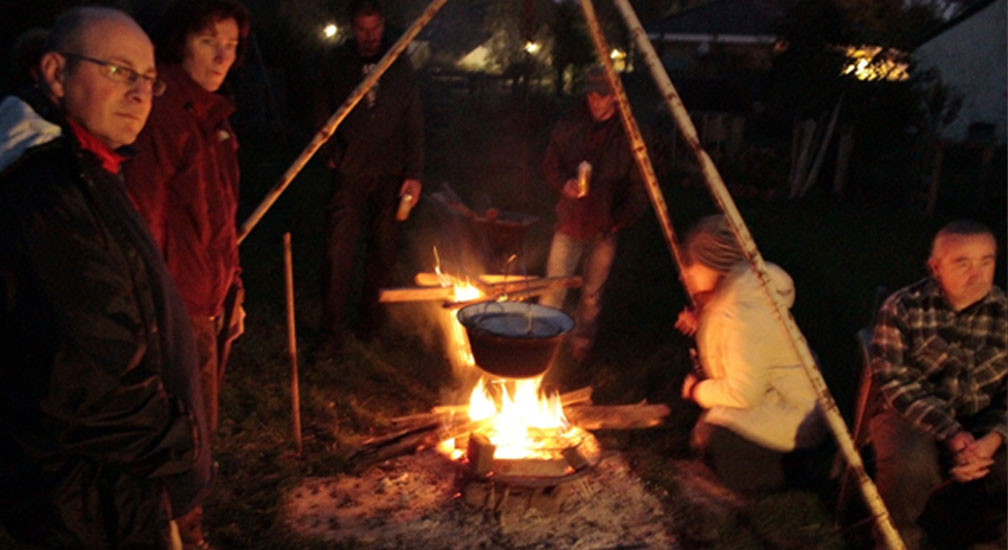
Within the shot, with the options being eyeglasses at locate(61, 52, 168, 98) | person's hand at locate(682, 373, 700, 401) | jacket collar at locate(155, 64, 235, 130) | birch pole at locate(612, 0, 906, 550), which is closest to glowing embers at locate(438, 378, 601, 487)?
person's hand at locate(682, 373, 700, 401)

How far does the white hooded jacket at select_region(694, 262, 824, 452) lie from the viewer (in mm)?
4004

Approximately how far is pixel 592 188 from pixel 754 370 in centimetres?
218

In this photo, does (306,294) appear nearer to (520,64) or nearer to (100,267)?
(100,267)

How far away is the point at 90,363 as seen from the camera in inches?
75.2

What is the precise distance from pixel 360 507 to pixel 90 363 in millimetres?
2415

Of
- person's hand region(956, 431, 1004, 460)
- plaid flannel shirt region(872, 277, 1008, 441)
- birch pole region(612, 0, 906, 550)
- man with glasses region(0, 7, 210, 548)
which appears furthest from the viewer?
plaid flannel shirt region(872, 277, 1008, 441)

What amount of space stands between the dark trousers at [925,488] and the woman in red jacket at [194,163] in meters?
3.13

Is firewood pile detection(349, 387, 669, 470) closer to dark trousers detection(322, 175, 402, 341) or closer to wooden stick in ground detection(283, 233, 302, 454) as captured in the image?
wooden stick in ground detection(283, 233, 302, 454)

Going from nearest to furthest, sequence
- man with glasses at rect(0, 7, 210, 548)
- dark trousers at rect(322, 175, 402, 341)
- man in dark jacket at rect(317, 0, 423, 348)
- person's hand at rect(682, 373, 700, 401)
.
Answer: man with glasses at rect(0, 7, 210, 548), person's hand at rect(682, 373, 700, 401), man in dark jacket at rect(317, 0, 423, 348), dark trousers at rect(322, 175, 402, 341)

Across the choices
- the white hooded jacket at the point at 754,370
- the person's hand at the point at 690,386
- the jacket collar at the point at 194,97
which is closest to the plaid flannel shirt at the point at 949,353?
the white hooded jacket at the point at 754,370

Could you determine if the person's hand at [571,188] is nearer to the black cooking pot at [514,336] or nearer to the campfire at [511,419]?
the campfire at [511,419]

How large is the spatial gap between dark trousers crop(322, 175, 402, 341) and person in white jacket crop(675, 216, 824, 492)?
241 cm

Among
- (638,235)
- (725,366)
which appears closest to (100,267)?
(725,366)

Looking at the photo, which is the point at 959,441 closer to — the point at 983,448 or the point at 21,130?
the point at 983,448
